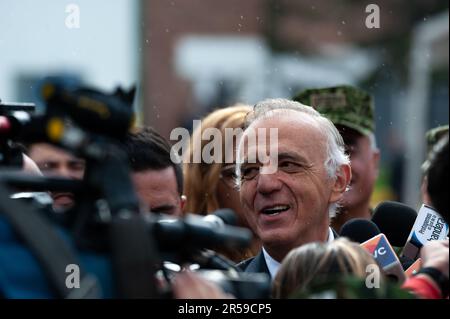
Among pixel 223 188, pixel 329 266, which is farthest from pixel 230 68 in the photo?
pixel 329 266

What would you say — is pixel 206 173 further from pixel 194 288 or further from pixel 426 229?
pixel 194 288

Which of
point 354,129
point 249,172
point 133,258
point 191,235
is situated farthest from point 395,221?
point 133,258

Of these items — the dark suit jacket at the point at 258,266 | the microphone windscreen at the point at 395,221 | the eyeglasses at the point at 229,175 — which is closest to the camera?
the dark suit jacket at the point at 258,266

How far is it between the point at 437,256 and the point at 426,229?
4.10 ft

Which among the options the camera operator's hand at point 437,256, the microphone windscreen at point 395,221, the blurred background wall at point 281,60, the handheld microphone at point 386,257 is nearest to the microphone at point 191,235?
the camera operator's hand at point 437,256

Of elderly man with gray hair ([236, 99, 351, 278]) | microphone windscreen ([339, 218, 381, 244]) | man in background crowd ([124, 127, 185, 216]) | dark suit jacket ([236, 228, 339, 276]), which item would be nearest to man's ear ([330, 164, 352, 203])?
elderly man with gray hair ([236, 99, 351, 278])

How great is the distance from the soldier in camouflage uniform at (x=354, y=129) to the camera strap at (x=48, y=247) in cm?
327

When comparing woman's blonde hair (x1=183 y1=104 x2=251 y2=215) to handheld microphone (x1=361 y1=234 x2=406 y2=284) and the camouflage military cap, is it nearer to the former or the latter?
the camouflage military cap

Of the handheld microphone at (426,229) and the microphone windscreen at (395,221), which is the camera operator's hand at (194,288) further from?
the microphone windscreen at (395,221)

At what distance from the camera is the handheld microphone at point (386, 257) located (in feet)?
12.1

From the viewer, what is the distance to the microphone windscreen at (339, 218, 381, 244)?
13.9 feet

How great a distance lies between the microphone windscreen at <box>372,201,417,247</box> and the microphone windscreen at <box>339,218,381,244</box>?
0.45 meters

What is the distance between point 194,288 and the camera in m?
2.53

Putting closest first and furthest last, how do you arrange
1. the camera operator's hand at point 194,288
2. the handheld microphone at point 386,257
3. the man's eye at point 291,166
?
the camera operator's hand at point 194,288, the handheld microphone at point 386,257, the man's eye at point 291,166
